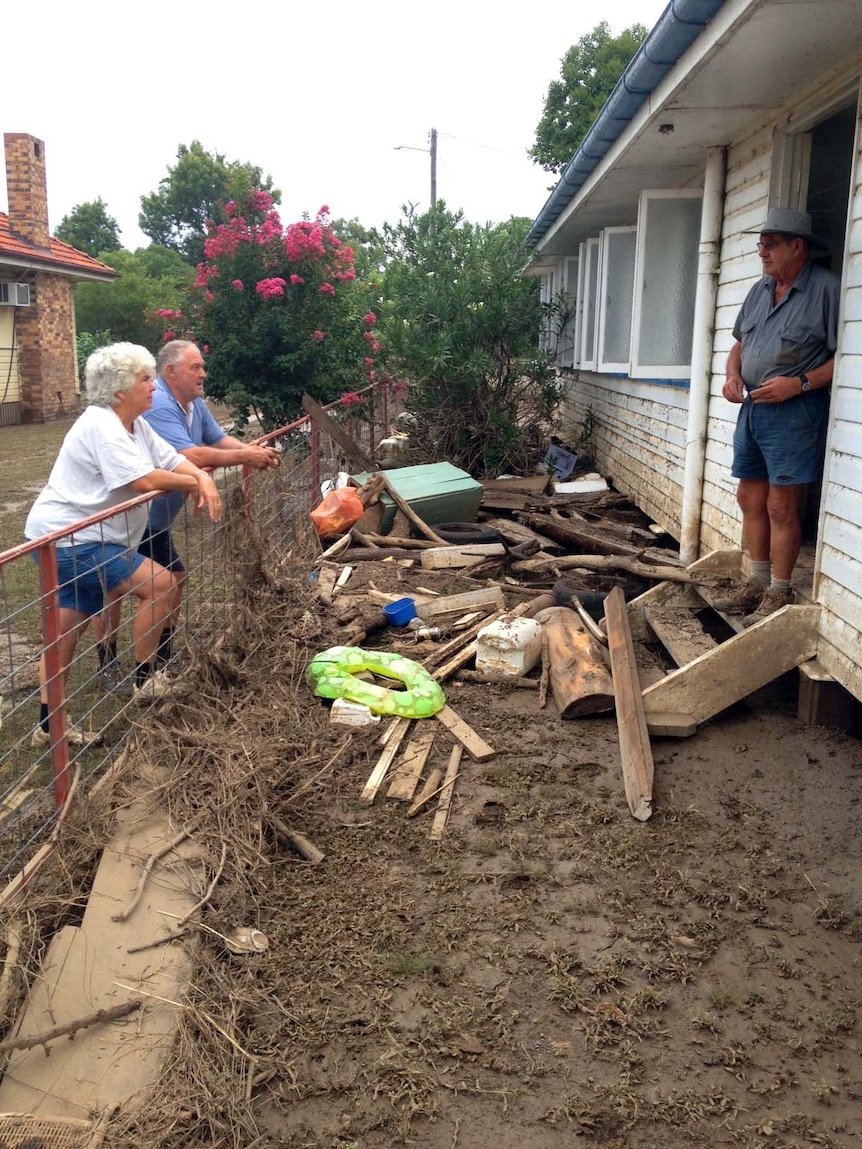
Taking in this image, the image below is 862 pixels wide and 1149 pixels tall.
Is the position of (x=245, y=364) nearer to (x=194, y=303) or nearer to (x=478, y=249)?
(x=194, y=303)

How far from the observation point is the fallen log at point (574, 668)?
187 inches

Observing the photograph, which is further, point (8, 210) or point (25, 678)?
point (8, 210)

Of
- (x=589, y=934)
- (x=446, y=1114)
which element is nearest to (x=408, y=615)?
(x=589, y=934)

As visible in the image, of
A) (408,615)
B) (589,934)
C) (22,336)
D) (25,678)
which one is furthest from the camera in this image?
(22,336)

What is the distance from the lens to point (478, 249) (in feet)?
38.2

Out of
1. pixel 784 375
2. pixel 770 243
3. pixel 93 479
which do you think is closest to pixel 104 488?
pixel 93 479

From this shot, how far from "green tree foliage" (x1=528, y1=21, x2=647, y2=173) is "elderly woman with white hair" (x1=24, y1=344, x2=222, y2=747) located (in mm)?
29793

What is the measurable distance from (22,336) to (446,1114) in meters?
22.7

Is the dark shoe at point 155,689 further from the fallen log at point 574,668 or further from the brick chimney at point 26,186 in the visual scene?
the brick chimney at point 26,186

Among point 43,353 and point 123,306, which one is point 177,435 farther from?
point 123,306

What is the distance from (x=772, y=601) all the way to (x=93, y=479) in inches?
130

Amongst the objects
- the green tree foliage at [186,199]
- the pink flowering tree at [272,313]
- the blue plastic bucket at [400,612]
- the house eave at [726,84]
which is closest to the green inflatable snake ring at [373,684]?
Answer: the blue plastic bucket at [400,612]

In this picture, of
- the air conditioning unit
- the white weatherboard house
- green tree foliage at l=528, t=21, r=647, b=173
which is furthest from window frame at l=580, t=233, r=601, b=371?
green tree foliage at l=528, t=21, r=647, b=173

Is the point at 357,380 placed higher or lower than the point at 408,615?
higher
